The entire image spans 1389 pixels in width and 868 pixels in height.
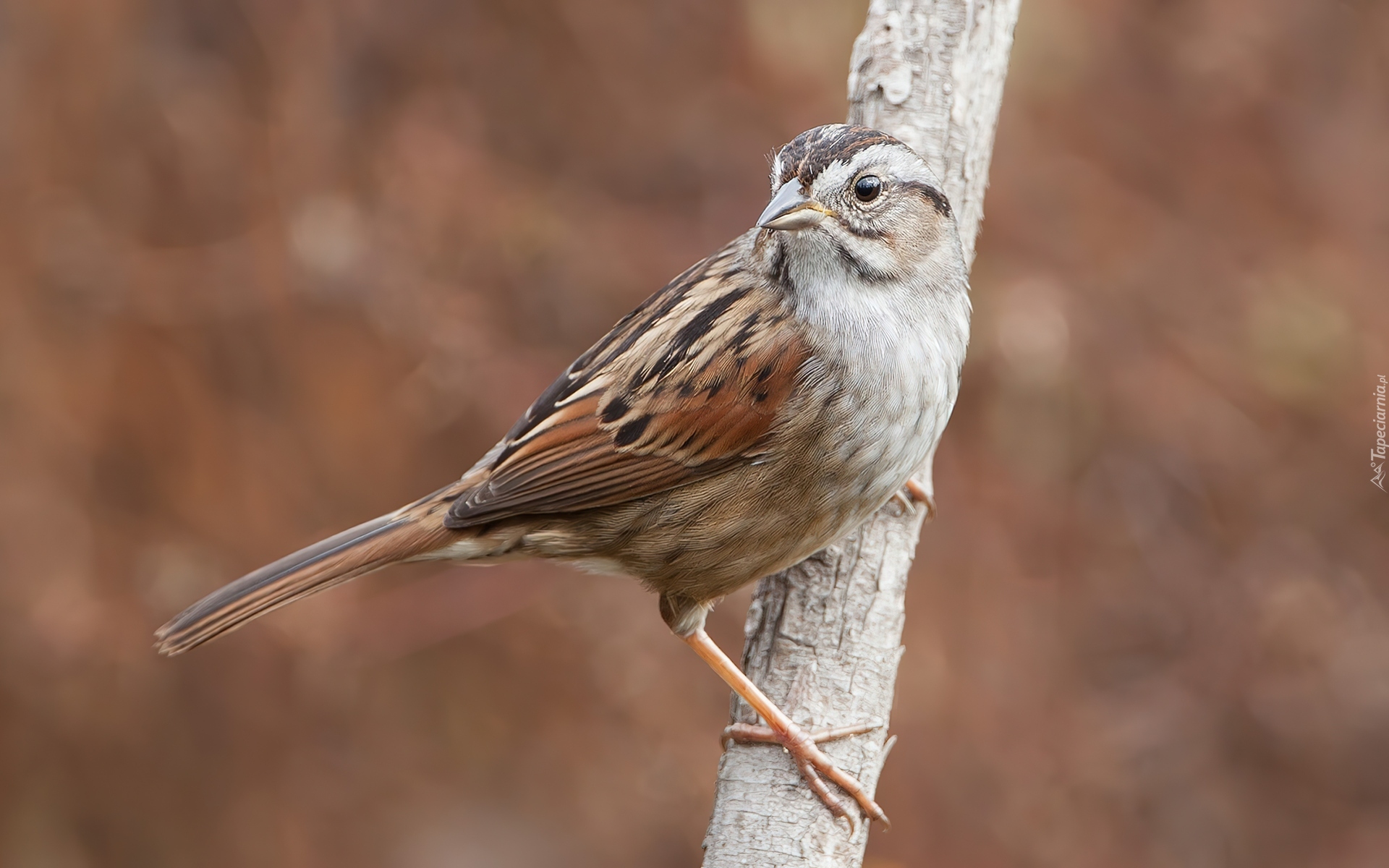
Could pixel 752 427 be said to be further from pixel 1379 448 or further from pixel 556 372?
pixel 1379 448

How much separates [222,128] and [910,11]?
2655 mm

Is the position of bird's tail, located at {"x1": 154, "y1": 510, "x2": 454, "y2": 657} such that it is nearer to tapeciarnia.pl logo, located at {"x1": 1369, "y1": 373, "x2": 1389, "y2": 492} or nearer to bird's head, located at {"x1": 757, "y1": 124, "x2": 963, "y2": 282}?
bird's head, located at {"x1": 757, "y1": 124, "x2": 963, "y2": 282}

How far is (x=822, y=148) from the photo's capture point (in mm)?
2727

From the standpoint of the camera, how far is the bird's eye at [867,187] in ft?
9.05

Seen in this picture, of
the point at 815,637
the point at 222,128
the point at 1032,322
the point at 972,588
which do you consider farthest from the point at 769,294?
the point at 222,128

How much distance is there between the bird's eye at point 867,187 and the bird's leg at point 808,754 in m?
1.09

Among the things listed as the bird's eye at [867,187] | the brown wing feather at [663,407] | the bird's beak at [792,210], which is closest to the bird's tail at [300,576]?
the brown wing feather at [663,407]

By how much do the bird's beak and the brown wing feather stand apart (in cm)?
24

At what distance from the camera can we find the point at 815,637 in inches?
115

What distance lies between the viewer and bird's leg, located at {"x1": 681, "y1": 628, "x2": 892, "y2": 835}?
8.98 feet

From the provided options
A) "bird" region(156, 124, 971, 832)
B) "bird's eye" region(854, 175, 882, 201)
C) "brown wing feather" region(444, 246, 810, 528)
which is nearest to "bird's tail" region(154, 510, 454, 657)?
"bird" region(156, 124, 971, 832)

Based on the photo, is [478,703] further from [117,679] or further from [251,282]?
[251,282]

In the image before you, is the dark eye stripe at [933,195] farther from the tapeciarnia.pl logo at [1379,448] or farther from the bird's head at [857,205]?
the tapeciarnia.pl logo at [1379,448]

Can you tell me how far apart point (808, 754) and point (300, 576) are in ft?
4.07
